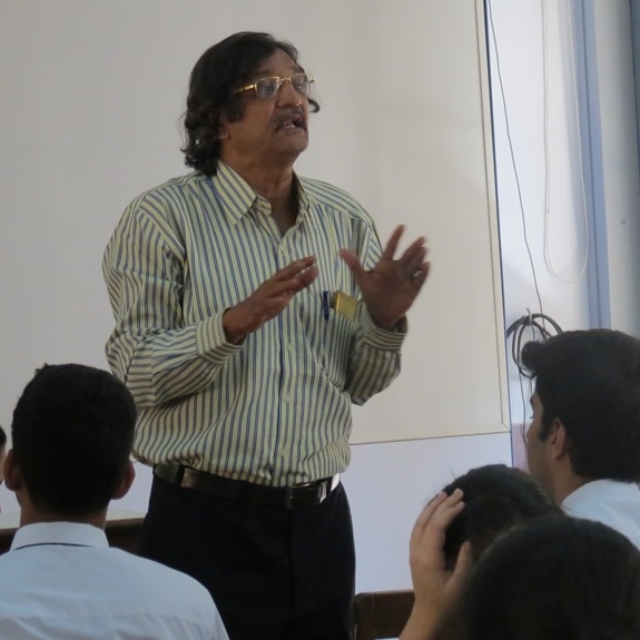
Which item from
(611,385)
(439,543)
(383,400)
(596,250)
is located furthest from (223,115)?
(596,250)

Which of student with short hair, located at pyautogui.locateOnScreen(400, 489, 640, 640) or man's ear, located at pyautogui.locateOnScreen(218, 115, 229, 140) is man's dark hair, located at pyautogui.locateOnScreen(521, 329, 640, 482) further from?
student with short hair, located at pyautogui.locateOnScreen(400, 489, 640, 640)

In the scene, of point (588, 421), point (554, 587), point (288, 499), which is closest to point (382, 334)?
point (288, 499)

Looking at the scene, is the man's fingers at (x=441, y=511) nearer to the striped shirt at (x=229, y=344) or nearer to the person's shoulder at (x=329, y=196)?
the striped shirt at (x=229, y=344)

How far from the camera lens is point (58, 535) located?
5.11 ft

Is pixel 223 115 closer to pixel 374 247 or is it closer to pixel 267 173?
pixel 267 173

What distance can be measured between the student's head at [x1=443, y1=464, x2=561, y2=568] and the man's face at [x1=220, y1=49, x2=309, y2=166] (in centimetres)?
92

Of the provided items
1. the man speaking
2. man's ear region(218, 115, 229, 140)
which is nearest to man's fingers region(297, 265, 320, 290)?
the man speaking

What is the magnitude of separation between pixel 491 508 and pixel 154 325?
849 mm

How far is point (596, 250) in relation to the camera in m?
4.78

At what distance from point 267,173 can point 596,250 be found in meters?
2.94

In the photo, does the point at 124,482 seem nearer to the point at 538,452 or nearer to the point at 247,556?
the point at 247,556

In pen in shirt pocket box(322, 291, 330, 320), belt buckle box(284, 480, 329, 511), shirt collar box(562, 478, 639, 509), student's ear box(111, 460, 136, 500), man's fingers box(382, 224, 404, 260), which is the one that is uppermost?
man's fingers box(382, 224, 404, 260)

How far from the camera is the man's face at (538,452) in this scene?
1.84 metres

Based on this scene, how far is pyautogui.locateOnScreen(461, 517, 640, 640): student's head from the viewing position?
0.77 metres
